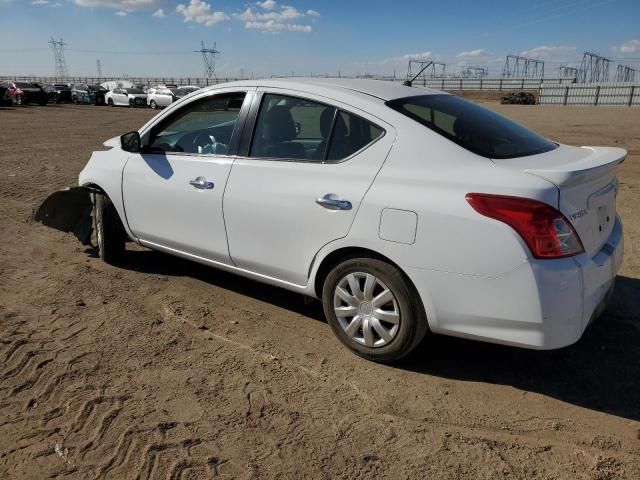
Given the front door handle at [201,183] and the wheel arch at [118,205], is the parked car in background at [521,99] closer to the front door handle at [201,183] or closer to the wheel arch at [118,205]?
the wheel arch at [118,205]

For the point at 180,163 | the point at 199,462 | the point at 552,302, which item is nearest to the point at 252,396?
the point at 199,462

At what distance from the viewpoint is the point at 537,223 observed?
2.56 meters

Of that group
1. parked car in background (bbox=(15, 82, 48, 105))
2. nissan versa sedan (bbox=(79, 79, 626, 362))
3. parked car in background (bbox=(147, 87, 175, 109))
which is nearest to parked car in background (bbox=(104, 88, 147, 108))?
parked car in background (bbox=(147, 87, 175, 109))

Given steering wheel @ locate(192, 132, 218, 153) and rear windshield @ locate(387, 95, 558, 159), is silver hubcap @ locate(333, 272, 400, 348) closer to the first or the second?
→ rear windshield @ locate(387, 95, 558, 159)

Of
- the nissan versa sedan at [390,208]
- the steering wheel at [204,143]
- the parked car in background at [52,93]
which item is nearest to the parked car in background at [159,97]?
the parked car in background at [52,93]

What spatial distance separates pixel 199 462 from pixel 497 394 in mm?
1701

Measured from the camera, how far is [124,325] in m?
3.79

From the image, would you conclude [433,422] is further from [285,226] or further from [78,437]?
[78,437]

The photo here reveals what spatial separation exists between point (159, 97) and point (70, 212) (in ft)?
114

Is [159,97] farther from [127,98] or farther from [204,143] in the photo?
[204,143]

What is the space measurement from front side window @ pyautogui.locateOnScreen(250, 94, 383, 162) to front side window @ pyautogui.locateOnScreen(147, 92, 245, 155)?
29cm

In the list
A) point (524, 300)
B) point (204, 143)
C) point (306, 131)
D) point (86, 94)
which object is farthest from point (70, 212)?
point (86, 94)

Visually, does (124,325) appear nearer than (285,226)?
No

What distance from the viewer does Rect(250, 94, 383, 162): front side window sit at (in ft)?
10.6
